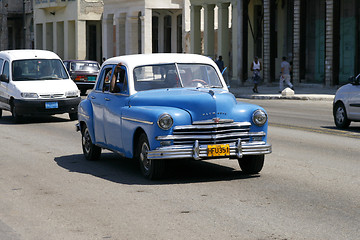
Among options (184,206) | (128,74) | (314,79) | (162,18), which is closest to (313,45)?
(314,79)

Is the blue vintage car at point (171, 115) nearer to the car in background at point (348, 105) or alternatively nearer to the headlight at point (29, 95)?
the car in background at point (348, 105)

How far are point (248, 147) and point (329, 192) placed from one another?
147 centimetres

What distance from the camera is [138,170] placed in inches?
502

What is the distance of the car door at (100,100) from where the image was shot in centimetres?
1333

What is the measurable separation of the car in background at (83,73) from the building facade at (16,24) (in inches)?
1718

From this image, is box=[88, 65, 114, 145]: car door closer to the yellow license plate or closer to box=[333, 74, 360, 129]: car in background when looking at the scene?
the yellow license plate

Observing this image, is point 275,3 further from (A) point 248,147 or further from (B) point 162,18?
(A) point 248,147

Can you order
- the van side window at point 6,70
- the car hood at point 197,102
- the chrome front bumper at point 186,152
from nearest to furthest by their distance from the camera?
the chrome front bumper at point 186,152 → the car hood at point 197,102 → the van side window at point 6,70

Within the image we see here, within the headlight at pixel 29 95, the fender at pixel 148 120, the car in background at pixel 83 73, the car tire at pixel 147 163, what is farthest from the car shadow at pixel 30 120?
the car in background at pixel 83 73

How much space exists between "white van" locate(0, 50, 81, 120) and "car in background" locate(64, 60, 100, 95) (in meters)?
13.4

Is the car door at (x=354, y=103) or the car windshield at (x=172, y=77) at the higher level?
the car windshield at (x=172, y=77)

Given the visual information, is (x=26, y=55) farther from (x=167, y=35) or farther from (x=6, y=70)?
(x=167, y=35)

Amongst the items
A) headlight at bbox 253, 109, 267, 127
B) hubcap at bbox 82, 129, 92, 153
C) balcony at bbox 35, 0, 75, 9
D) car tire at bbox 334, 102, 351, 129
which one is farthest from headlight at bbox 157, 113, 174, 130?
balcony at bbox 35, 0, 75, 9

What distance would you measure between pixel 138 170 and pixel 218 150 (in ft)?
6.28
